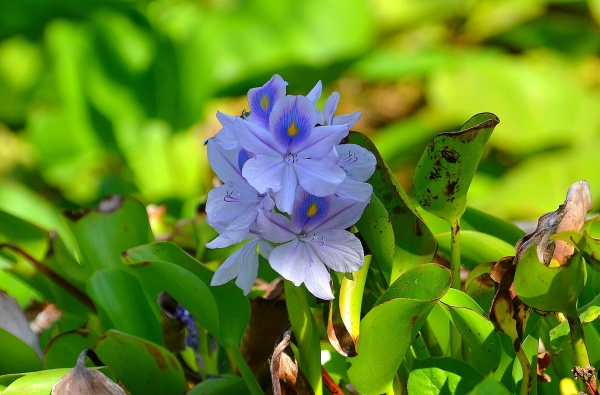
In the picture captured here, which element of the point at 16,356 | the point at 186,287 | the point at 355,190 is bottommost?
the point at 16,356

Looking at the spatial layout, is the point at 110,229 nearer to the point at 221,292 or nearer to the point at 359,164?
the point at 221,292

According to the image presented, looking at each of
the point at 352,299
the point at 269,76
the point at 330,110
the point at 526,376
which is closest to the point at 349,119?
the point at 330,110

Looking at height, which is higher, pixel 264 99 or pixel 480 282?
pixel 264 99

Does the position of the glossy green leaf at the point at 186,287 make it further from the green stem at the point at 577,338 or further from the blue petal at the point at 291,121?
the green stem at the point at 577,338

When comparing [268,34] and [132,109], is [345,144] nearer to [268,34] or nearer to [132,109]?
[132,109]

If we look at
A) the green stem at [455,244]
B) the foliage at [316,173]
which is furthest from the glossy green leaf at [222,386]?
the green stem at [455,244]

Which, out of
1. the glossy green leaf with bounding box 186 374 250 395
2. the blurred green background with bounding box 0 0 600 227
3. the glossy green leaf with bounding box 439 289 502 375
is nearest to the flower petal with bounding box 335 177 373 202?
the glossy green leaf with bounding box 439 289 502 375
